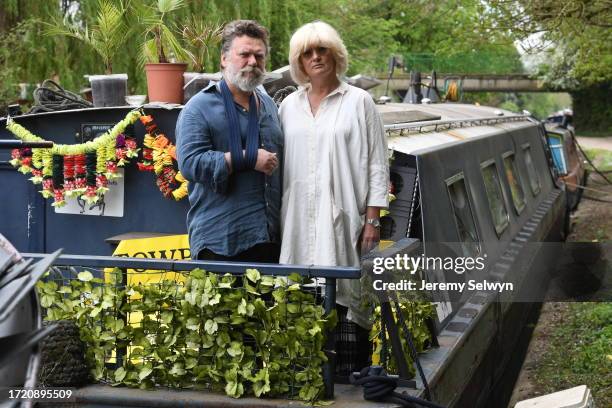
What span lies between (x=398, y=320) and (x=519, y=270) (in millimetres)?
3594

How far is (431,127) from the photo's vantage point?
698 cm

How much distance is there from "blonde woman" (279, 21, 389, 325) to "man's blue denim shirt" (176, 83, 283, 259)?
0.10 metres

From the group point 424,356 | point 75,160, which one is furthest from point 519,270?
point 75,160

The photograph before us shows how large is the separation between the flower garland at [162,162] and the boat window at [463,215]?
164 cm

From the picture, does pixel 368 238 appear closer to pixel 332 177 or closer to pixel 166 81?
pixel 332 177

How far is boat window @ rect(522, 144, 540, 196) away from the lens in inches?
436

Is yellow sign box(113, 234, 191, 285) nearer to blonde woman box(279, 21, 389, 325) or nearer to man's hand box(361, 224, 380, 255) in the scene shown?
blonde woman box(279, 21, 389, 325)

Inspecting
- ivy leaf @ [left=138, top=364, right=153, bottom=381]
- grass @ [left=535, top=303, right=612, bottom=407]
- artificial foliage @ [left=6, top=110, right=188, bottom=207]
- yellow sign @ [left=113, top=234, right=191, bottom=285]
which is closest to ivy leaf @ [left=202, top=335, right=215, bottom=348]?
ivy leaf @ [left=138, top=364, right=153, bottom=381]

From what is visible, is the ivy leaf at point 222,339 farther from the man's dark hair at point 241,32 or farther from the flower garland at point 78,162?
the flower garland at point 78,162

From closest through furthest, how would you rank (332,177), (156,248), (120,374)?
(120,374)
(332,177)
(156,248)

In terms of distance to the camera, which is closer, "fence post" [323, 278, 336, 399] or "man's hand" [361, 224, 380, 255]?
"fence post" [323, 278, 336, 399]

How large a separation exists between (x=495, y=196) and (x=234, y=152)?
4.35 metres

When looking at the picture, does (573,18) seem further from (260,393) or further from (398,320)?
(260,393)

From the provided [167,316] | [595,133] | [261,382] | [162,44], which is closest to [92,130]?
[162,44]
